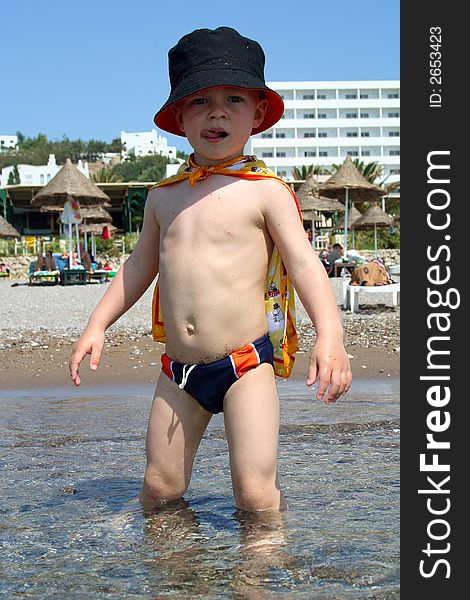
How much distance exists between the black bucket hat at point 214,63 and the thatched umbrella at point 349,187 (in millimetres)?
19614

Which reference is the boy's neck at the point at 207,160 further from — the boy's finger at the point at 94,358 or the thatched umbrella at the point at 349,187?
the thatched umbrella at the point at 349,187

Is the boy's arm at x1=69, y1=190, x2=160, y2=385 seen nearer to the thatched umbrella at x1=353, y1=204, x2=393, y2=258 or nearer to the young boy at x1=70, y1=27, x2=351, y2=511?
the young boy at x1=70, y1=27, x2=351, y2=511

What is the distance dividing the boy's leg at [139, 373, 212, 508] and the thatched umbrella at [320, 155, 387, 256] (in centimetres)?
1988

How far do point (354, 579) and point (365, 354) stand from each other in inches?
239

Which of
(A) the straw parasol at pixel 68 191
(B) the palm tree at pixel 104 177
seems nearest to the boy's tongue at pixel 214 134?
(A) the straw parasol at pixel 68 191

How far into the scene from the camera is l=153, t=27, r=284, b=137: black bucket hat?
2996 mm

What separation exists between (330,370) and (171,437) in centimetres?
66

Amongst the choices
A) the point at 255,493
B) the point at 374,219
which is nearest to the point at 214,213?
the point at 255,493

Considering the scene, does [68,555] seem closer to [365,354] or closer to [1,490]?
[1,490]

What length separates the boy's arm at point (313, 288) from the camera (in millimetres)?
2725

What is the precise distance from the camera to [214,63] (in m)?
3.02

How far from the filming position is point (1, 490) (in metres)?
3.62

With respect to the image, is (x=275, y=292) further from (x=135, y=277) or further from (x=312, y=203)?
(x=312, y=203)

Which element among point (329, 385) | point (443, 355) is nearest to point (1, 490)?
point (329, 385)
